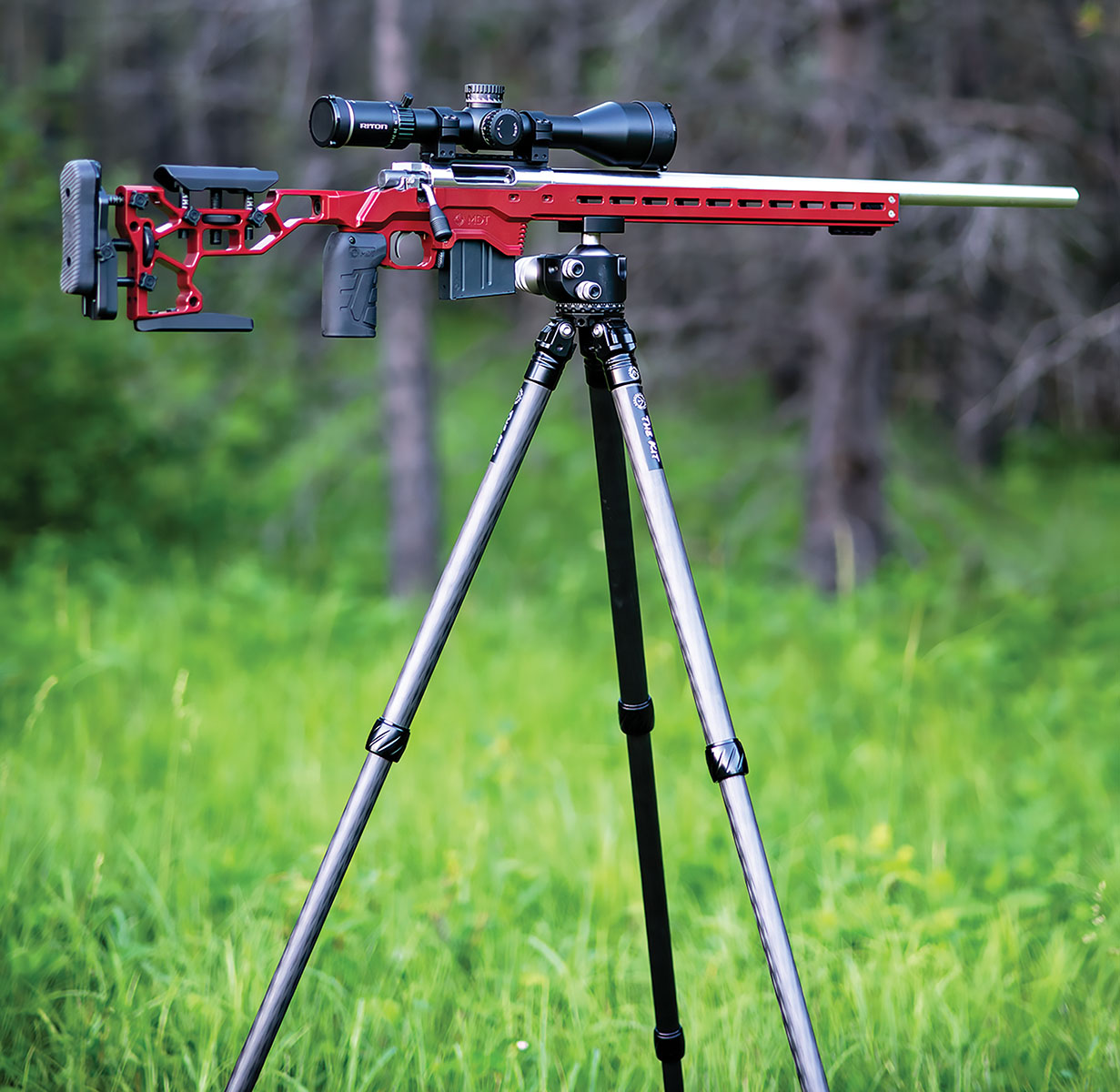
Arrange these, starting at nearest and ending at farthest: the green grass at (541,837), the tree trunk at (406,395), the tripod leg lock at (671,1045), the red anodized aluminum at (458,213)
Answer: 1. the red anodized aluminum at (458,213)
2. the tripod leg lock at (671,1045)
3. the green grass at (541,837)
4. the tree trunk at (406,395)

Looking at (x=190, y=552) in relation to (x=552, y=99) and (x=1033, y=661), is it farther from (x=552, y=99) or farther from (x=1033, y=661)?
(x=1033, y=661)

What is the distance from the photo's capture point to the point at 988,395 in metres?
7.19

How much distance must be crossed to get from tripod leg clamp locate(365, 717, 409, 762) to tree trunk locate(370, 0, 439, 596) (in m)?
4.54

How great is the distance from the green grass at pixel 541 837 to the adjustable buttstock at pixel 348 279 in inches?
61.0

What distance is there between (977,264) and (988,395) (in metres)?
0.98

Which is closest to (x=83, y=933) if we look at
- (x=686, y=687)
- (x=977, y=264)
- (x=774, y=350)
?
(x=686, y=687)

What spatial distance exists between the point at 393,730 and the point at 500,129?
3.98 ft

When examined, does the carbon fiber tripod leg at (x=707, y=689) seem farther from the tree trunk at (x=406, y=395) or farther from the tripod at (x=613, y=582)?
the tree trunk at (x=406, y=395)

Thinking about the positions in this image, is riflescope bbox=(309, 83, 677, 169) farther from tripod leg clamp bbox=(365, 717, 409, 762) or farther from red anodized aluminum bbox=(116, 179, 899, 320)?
tripod leg clamp bbox=(365, 717, 409, 762)

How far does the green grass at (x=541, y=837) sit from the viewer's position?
3.12 metres

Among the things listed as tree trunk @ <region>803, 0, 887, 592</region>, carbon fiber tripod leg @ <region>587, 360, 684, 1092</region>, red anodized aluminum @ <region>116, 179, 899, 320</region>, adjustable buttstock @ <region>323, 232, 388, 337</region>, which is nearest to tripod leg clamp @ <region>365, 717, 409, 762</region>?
carbon fiber tripod leg @ <region>587, 360, 684, 1092</region>

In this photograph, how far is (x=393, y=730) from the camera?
7.98 feet

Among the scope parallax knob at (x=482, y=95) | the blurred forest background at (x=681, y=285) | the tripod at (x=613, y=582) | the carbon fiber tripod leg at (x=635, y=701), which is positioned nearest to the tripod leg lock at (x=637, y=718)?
the carbon fiber tripod leg at (x=635, y=701)

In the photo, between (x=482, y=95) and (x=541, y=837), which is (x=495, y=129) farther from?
(x=541, y=837)
